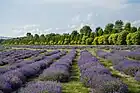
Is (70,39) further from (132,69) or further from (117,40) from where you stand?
(132,69)

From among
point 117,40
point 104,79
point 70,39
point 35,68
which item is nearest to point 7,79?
point 104,79

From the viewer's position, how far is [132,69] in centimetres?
1267

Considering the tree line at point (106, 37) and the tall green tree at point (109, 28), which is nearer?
the tree line at point (106, 37)

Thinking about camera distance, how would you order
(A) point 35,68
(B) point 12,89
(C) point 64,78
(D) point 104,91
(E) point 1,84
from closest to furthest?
(D) point 104,91 < (E) point 1,84 < (B) point 12,89 < (C) point 64,78 < (A) point 35,68

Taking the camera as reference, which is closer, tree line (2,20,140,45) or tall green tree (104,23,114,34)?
tree line (2,20,140,45)

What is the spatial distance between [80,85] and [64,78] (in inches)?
46.4

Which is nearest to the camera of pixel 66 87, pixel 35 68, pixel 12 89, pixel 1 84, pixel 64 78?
pixel 1 84

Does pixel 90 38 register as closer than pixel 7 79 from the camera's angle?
No

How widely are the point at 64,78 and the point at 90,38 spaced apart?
61516 millimetres

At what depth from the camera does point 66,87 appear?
1000 cm

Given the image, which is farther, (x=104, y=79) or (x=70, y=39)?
(x=70, y=39)

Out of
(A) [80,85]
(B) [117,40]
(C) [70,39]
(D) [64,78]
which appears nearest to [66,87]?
(A) [80,85]

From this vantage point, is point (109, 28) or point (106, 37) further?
point (109, 28)

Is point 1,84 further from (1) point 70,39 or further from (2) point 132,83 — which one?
(1) point 70,39
